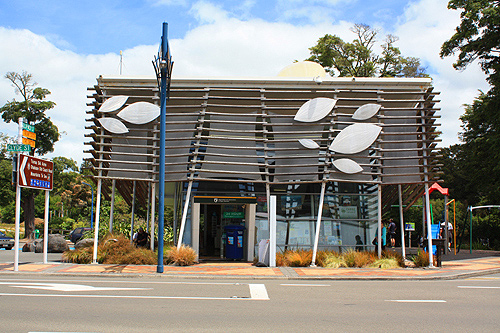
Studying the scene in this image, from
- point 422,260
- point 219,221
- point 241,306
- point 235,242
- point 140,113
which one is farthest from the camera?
point 219,221

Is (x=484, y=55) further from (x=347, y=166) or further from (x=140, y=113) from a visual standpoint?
(x=140, y=113)

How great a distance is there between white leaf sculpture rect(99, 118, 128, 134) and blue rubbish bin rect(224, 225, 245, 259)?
19.3 feet

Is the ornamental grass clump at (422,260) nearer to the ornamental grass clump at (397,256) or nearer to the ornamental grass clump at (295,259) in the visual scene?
the ornamental grass clump at (397,256)

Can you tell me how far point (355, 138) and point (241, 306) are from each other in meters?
11.8

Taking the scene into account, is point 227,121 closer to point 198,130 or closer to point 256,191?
point 198,130

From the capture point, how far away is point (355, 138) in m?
19.7

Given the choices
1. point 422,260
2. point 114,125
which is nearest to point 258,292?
point 422,260

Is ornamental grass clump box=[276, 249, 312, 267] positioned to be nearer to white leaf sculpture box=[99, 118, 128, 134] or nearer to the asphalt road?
the asphalt road

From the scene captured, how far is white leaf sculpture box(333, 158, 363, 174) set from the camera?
1941cm

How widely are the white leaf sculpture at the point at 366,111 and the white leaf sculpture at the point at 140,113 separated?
322 inches

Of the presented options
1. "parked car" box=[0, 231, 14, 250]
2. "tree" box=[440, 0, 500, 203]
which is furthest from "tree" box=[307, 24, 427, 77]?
"parked car" box=[0, 231, 14, 250]

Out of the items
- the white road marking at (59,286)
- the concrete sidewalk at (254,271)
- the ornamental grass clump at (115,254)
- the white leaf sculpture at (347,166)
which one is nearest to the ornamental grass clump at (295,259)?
the concrete sidewalk at (254,271)

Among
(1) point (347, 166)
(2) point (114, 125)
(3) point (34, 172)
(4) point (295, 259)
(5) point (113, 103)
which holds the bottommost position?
(4) point (295, 259)

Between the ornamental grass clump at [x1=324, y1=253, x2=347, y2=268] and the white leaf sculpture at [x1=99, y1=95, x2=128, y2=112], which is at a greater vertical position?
the white leaf sculpture at [x1=99, y1=95, x2=128, y2=112]
